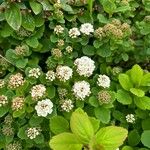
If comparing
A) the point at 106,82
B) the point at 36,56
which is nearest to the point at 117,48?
the point at 106,82

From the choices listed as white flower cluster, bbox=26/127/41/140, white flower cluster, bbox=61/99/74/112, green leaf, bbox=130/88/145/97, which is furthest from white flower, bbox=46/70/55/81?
green leaf, bbox=130/88/145/97

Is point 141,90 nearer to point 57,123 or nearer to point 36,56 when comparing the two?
point 57,123

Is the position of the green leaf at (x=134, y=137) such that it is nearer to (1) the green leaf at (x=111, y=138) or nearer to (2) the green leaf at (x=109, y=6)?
(1) the green leaf at (x=111, y=138)

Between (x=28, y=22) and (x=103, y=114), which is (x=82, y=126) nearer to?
(x=103, y=114)

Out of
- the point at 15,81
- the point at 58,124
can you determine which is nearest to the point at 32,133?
the point at 58,124

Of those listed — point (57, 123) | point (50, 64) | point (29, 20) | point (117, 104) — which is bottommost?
point (117, 104)
